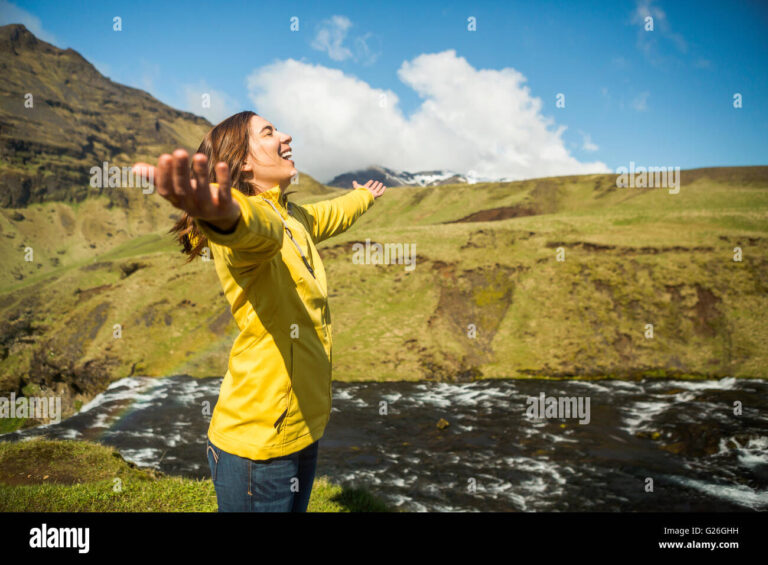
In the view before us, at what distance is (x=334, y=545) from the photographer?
2.79m

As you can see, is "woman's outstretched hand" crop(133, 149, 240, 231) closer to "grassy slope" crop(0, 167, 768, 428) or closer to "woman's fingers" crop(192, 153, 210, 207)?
"woman's fingers" crop(192, 153, 210, 207)

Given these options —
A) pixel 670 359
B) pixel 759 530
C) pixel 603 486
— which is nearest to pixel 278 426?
pixel 759 530

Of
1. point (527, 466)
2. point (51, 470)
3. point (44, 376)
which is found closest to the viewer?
point (51, 470)

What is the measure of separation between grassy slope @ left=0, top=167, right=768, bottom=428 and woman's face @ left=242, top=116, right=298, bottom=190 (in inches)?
994

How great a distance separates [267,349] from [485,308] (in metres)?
30.2

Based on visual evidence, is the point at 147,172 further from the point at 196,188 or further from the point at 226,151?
the point at 226,151

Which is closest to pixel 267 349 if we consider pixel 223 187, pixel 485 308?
pixel 223 187

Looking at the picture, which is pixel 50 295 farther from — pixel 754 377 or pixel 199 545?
pixel 754 377

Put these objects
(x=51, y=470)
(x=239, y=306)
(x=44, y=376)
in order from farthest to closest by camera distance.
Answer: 1. (x=44, y=376)
2. (x=51, y=470)
3. (x=239, y=306)

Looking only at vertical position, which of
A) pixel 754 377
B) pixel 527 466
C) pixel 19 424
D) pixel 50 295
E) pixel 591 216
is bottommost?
pixel 19 424

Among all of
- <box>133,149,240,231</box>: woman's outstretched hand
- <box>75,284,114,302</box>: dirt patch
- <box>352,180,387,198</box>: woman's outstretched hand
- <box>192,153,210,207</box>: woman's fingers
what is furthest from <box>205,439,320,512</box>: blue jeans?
<box>75,284,114,302</box>: dirt patch

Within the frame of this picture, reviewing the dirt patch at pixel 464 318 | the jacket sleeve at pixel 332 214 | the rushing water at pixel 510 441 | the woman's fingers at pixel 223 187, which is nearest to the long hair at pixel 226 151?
the jacket sleeve at pixel 332 214

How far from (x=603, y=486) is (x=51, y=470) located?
1578cm

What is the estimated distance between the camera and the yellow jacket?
2615 millimetres
